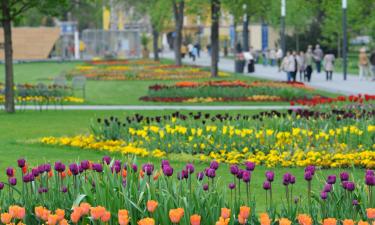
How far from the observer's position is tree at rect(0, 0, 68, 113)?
2586 cm

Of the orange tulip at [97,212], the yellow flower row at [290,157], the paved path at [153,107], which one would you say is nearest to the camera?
the orange tulip at [97,212]

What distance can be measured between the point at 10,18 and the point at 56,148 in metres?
9.21

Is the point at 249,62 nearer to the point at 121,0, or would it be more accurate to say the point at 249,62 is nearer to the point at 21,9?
the point at 121,0

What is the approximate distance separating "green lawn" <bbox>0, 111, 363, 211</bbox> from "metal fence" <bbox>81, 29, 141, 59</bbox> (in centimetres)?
6497

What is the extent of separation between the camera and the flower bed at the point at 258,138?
14.5 metres

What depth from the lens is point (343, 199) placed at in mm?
7805

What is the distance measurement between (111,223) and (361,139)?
8.31 m

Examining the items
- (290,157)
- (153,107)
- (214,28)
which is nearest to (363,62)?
(214,28)

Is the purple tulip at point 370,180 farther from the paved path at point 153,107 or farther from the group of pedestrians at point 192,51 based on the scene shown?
the group of pedestrians at point 192,51

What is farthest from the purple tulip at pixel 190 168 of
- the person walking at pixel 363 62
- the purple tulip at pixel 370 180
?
the person walking at pixel 363 62

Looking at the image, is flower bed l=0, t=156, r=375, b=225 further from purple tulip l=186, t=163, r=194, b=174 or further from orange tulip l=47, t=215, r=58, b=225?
orange tulip l=47, t=215, r=58, b=225

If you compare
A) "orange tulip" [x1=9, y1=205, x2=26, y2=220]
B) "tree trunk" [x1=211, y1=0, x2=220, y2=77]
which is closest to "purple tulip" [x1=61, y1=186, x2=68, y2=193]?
"orange tulip" [x1=9, y1=205, x2=26, y2=220]

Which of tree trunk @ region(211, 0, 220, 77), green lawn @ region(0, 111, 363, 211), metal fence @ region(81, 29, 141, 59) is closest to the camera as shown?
green lawn @ region(0, 111, 363, 211)

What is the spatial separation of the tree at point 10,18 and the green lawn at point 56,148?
1.80ft
